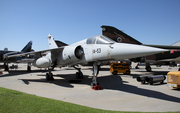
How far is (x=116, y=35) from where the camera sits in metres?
18.2

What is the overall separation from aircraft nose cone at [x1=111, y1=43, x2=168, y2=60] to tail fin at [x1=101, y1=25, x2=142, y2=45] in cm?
1062

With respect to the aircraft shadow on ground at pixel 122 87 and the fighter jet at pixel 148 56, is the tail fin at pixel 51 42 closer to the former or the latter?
the aircraft shadow on ground at pixel 122 87

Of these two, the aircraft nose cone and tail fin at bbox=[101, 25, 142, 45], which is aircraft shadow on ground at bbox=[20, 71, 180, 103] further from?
tail fin at bbox=[101, 25, 142, 45]

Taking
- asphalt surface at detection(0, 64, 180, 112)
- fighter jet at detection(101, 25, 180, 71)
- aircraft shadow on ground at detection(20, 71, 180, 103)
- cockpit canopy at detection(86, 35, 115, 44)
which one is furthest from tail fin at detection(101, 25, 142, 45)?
asphalt surface at detection(0, 64, 180, 112)

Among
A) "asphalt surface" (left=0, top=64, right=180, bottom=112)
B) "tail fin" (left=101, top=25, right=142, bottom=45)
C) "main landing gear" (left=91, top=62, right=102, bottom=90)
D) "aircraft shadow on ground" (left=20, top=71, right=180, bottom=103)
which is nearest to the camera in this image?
"asphalt surface" (left=0, top=64, right=180, bottom=112)

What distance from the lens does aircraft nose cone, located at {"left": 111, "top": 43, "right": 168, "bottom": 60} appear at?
5.64 metres

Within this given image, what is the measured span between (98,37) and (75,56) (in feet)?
6.33

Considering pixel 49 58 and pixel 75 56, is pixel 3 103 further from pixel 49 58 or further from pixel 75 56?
pixel 49 58

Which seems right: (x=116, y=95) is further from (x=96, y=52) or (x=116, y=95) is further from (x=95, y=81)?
(x=96, y=52)

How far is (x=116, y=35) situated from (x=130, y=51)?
40.9 ft

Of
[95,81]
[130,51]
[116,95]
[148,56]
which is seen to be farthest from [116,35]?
[116,95]

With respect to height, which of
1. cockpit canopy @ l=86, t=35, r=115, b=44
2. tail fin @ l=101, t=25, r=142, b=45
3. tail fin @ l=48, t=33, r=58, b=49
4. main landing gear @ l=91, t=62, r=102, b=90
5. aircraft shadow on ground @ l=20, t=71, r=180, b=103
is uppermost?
tail fin @ l=101, t=25, r=142, b=45

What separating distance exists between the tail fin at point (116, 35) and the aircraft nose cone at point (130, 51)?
34.8 ft

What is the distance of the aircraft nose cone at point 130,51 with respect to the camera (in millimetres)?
5642
